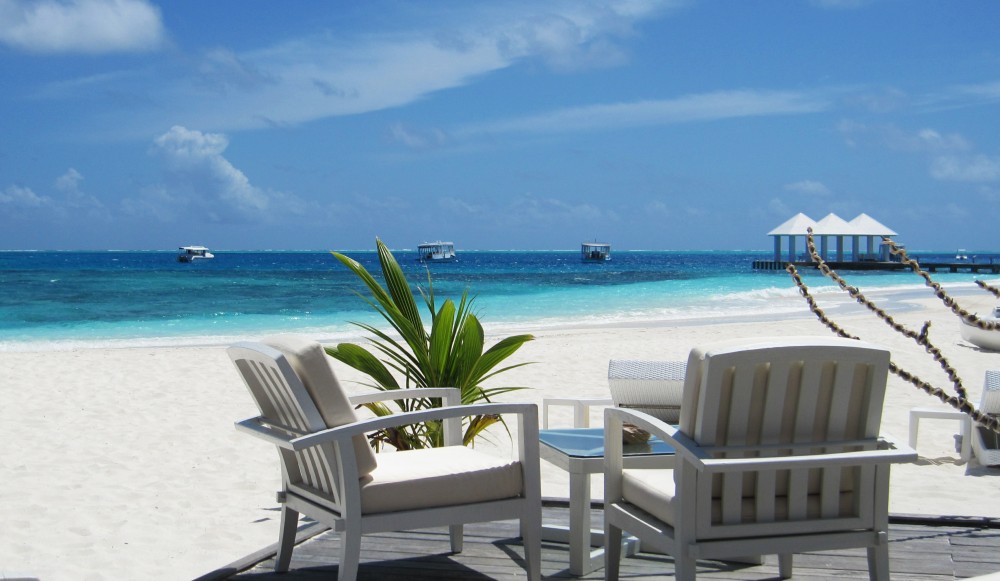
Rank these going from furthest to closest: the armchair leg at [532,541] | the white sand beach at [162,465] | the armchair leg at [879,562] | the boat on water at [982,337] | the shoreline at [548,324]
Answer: the shoreline at [548,324]
the boat on water at [982,337]
the white sand beach at [162,465]
the armchair leg at [532,541]
the armchair leg at [879,562]

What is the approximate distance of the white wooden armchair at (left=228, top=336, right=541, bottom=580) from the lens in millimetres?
2662

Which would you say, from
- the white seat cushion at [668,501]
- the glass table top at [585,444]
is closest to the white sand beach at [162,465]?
the glass table top at [585,444]

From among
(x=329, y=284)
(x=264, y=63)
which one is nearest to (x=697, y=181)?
(x=264, y=63)

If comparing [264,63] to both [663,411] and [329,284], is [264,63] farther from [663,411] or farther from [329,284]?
[663,411]

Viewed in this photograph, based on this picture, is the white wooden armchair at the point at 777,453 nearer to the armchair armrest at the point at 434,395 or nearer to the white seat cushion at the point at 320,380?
the white seat cushion at the point at 320,380

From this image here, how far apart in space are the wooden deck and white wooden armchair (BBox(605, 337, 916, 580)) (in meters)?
0.61

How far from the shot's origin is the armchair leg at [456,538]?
3.35 meters

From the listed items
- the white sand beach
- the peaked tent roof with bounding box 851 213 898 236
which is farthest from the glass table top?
the peaked tent roof with bounding box 851 213 898 236

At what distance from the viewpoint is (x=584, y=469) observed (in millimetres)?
3094

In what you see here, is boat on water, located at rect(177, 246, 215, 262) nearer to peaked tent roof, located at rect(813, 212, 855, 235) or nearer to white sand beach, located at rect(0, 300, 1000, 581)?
peaked tent roof, located at rect(813, 212, 855, 235)

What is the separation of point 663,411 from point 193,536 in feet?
7.25

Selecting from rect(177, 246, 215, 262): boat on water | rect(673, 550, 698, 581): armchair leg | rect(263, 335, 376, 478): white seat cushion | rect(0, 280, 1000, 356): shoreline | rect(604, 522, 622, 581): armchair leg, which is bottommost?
rect(0, 280, 1000, 356): shoreline

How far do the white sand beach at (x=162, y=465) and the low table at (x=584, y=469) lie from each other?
1385 millimetres

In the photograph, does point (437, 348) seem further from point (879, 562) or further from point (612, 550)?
point (879, 562)
